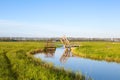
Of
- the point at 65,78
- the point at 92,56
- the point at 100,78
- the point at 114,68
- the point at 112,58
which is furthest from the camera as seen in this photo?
the point at 92,56

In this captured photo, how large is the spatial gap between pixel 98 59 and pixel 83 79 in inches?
769

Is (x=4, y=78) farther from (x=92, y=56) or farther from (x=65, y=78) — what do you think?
(x=92, y=56)

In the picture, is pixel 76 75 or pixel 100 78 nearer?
pixel 76 75

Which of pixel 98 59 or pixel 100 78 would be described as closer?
pixel 100 78

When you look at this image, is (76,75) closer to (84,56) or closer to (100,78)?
(100,78)

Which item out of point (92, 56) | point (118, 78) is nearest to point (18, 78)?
point (118, 78)

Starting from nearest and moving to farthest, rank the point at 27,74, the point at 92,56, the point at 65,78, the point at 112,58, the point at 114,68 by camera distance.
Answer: the point at 65,78, the point at 27,74, the point at 114,68, the point at 112,58, the point at 92,56

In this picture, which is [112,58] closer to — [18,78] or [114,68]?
[114,68]

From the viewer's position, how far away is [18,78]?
62.9 ft

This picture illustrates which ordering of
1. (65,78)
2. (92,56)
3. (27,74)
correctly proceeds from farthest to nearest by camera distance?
(92,56)
(27,74)
(65,78)

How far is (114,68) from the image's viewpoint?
3009cm

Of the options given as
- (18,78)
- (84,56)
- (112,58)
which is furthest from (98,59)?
(18,78)

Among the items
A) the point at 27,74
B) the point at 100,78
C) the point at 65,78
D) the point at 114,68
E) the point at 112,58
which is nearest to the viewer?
the point at 65,78

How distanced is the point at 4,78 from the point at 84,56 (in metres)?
26.0
